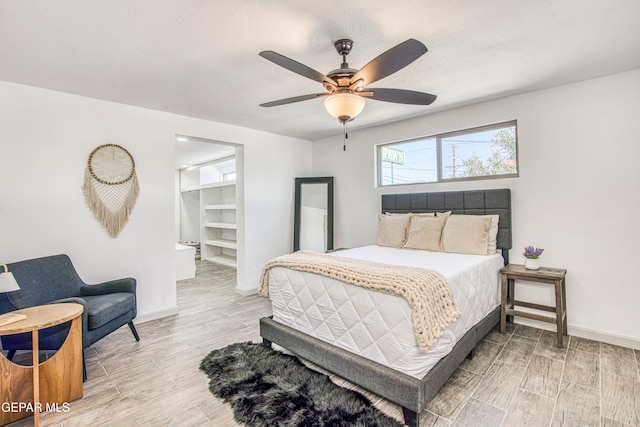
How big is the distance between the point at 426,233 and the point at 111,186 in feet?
11.8

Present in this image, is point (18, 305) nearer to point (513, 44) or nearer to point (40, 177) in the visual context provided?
point (40, 177)

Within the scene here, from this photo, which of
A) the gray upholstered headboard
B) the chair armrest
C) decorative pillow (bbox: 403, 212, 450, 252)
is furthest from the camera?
decorative pillow (bbox: 403, 212, 450, 252)

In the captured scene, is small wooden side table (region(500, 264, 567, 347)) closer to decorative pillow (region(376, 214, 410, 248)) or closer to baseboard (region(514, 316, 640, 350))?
baseboard (region(514, 316, 640, 350))

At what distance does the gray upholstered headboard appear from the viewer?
3240mm

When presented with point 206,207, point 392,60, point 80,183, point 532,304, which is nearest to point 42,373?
point 80,183

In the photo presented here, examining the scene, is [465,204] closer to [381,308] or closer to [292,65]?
[381,308]

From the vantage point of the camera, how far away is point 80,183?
10.1 ft

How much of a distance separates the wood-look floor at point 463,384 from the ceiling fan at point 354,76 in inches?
79.9

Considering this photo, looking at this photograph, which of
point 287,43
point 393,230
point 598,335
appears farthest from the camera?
point 393,230

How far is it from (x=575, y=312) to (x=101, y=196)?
5050 mm

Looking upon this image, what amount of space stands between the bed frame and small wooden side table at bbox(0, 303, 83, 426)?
4.45 ft

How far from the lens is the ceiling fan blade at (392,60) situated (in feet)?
5.20

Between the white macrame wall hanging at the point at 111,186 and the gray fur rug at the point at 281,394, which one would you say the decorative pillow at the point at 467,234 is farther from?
the white macrame wall hanging at the point at 111,186

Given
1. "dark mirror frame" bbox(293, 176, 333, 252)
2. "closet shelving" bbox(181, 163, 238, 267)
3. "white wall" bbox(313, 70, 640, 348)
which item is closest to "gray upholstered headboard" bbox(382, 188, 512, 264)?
"white wall" bbox(313, 70, 640, 348)
